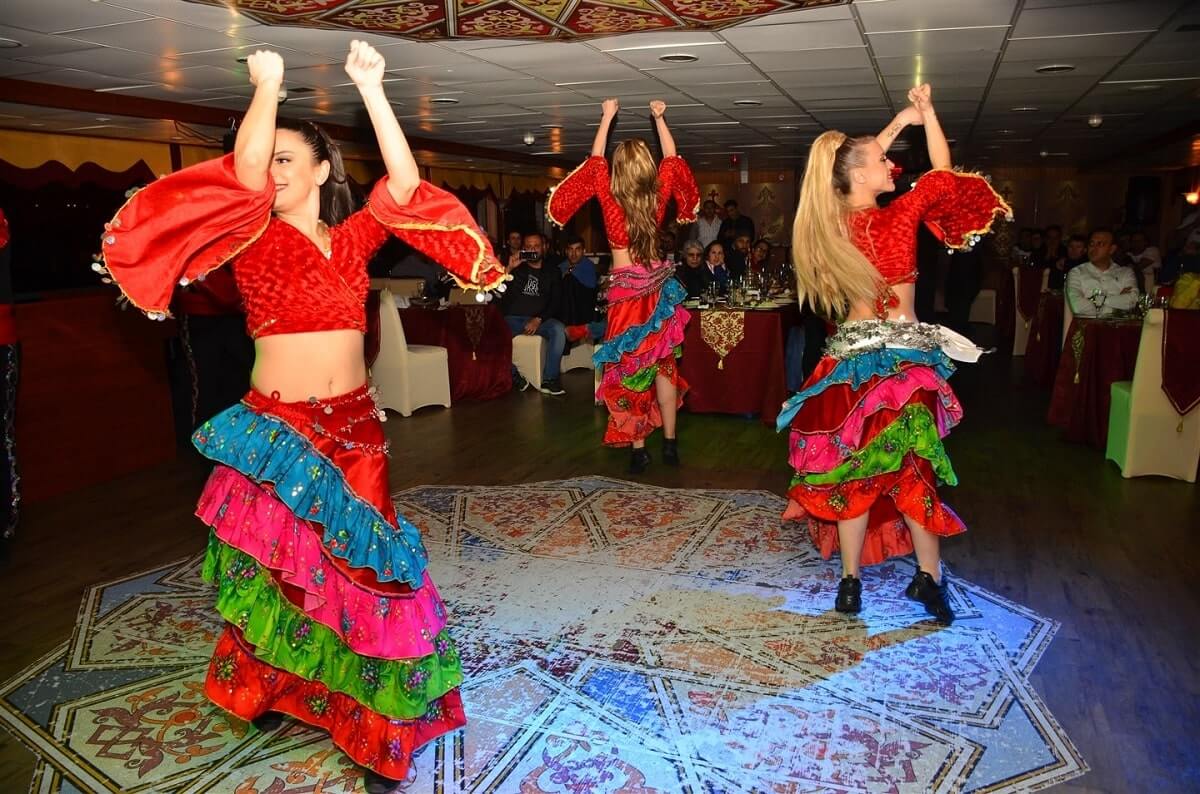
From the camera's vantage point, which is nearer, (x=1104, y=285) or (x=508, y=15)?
(x=508, y=15)

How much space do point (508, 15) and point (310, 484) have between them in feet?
11.6

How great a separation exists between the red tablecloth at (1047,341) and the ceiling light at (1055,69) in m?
1.99

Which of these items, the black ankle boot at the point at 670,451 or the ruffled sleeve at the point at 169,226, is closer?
the ruffled sleeve at the point at 169,226

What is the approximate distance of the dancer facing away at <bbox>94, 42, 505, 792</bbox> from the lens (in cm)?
215

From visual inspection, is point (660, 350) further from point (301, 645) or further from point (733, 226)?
point (733, 226)

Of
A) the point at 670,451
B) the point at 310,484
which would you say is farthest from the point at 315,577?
the point at 670,451

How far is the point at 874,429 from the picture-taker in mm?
3135

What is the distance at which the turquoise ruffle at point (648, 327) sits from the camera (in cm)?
513

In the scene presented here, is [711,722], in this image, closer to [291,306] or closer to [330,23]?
[291,306]

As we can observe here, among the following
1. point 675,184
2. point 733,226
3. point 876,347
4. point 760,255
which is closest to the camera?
point 876,347

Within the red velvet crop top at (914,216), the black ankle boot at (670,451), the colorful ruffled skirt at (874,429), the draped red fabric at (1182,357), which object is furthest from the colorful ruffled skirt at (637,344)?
the draped red fabric at (1182,357)

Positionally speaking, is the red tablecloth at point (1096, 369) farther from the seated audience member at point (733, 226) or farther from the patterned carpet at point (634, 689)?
the seated audience member at point (733, 226)

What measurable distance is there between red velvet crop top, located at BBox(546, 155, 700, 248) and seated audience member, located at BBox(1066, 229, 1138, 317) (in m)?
3.15

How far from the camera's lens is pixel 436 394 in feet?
23.9
